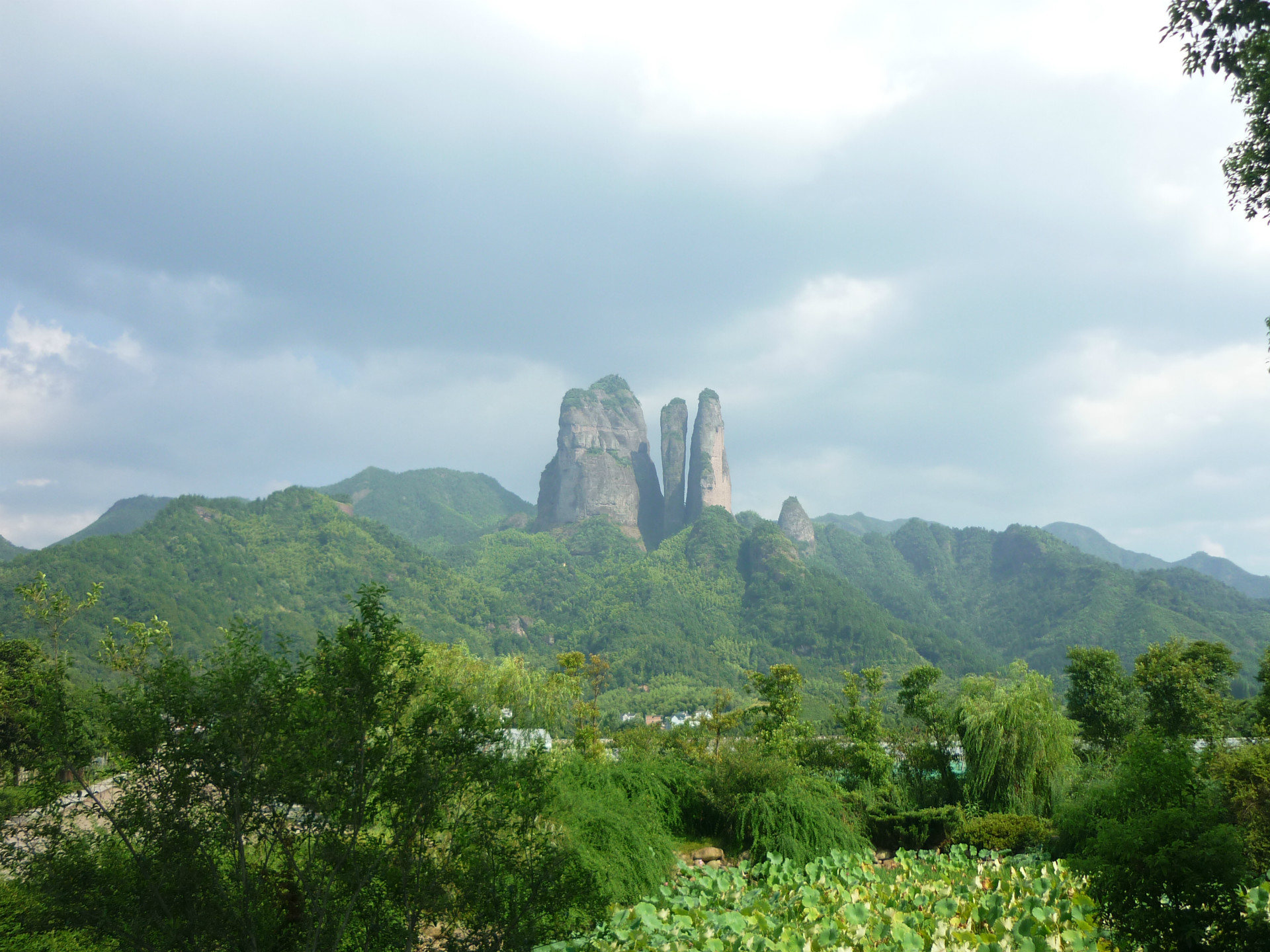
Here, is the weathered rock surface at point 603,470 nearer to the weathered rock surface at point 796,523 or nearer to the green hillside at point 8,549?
the weathered rock surface at point 796,523

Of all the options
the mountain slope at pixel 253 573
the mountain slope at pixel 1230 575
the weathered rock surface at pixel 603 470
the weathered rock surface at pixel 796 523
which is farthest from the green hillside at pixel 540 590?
the mountain slope at pixel 1230 575

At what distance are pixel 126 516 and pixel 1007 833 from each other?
13722 centimetres

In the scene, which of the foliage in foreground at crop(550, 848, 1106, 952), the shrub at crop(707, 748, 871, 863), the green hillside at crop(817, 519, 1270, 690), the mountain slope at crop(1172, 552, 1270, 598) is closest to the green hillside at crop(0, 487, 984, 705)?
the green hillside at crop(817, 519, 1270, 690)

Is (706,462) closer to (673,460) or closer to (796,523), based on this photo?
(673,460)

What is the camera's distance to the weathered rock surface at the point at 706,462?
105m

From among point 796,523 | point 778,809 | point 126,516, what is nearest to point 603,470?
point 796,523

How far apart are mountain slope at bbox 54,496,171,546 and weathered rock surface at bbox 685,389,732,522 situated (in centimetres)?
7956

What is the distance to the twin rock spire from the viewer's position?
10594cm

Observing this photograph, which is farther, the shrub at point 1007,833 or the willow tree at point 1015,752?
the willow tree at point 1015,752

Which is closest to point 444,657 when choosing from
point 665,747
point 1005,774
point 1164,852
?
point 665,747

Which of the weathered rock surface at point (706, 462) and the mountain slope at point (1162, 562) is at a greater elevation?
the weathered rock surface at point (706, 462)

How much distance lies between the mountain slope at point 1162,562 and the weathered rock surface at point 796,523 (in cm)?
4805

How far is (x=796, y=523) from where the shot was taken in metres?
119

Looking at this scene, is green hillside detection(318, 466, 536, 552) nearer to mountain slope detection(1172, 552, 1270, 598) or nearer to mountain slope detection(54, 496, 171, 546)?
mountain slope detection(54, 496, 171, 546)
